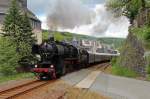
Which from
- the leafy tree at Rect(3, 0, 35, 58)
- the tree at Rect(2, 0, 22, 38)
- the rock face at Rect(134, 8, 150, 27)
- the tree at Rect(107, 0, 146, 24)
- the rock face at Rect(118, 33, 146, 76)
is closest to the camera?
the rock face at Rect(118, 33, 146, 76)

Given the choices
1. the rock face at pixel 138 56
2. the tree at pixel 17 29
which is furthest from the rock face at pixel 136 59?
the tree at pixel 17 29

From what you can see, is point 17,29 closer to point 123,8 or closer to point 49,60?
point 123,8

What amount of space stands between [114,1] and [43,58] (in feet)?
103

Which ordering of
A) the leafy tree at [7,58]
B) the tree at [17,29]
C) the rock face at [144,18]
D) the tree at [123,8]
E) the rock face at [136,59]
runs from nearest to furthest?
1. the rock face at [136,59]
2. the rock face at [144,18]
3. the leafy tree at [7,58]
4. the tree at [17,29]
5. the tree at [123,8]

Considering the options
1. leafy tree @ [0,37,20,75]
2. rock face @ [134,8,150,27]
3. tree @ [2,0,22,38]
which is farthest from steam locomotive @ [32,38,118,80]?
tree @ [2,0,22,38]

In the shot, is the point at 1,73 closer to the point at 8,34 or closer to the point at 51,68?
the point at 8,34

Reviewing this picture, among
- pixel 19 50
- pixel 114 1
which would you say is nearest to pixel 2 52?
pixel 19 50

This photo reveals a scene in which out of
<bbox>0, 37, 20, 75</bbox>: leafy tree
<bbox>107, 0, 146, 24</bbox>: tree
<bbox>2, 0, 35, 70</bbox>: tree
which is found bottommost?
<bbox>0, 37, 20, 75</bbox>: leafy tree

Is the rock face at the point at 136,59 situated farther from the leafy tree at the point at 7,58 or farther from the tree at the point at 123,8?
the tree at the point at 123,8

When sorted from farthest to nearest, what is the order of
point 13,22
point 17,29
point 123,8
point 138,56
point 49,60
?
point 123,8, point 13,22, point 17,29, point 138,56, point 49,60

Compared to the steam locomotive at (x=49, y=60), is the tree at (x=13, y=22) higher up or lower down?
higher up

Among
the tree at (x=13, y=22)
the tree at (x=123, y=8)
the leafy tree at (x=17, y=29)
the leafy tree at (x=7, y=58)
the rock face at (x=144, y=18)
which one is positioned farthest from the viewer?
the tree at (x=123, y=8)

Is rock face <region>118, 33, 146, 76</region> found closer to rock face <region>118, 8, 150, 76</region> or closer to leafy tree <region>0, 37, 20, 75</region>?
rock face <region>118, 8, 150, 76</region>

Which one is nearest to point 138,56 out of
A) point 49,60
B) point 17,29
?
point 49,60
